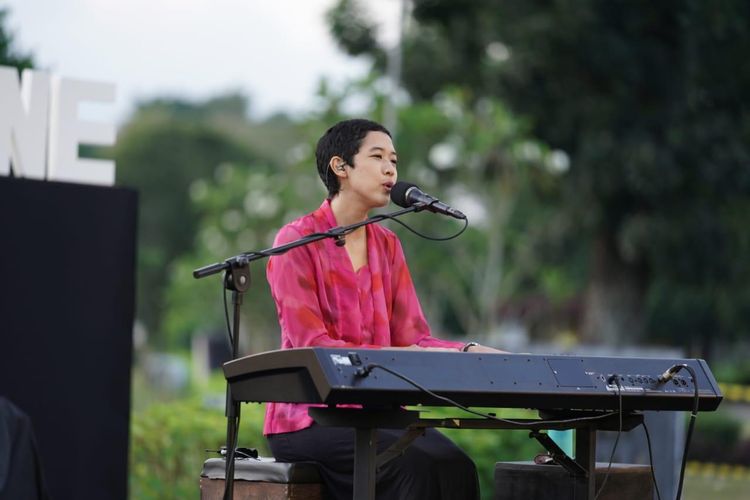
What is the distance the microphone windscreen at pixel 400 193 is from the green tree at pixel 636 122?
18742 mm

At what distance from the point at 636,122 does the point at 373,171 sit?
1987cm

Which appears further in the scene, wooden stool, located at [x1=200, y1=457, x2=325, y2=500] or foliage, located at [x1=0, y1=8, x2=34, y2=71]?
foliage, located at [x1=0, y1=8, x2=34, y2=71]

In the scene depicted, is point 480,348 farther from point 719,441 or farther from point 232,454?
point 719,441

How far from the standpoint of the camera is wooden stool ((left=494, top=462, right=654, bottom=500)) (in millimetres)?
4727

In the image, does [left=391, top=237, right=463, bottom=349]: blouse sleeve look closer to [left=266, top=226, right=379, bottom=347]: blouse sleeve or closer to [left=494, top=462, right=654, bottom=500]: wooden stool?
[left=266, top=226, right=379, bottom=347]: blouse sleeve

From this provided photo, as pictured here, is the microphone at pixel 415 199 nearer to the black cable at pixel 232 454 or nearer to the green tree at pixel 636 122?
the black cable at pixel 232 454

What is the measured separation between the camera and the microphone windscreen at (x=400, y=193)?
180 inches

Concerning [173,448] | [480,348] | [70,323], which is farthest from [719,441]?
[480,348]

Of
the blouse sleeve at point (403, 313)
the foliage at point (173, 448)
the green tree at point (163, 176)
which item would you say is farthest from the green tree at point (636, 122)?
the green tree at point (163, 176)

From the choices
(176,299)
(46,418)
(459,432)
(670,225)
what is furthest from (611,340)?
(176,299)

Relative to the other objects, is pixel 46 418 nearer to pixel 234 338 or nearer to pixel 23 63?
pixel 234 338

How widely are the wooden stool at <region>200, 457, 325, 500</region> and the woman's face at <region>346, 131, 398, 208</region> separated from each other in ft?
3.36

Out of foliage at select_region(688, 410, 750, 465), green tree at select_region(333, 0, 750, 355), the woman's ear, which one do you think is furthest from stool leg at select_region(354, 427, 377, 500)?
green tree at select_region(333, 0, 750, 355)

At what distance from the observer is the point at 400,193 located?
15.1 feet
